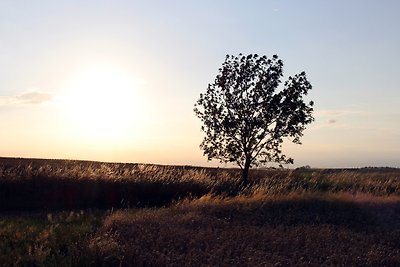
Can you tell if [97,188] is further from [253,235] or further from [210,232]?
[253,235]

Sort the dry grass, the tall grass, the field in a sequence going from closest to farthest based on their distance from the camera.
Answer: the field
the dry grass
the tall grass

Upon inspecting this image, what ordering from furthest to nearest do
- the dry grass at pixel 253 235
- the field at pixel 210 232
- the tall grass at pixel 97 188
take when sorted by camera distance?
the tall grass at pixel 97 188 → the dry grass at pixel 253 235 → the field at pixel 210 232

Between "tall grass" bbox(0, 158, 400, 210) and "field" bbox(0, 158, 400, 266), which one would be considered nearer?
"field" bbox(0, 158, 400, 266)

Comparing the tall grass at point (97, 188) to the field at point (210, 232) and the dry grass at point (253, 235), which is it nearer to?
the field at point (210, 232)

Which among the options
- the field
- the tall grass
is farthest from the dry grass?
the tall grass

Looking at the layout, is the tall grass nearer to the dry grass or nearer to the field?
the field

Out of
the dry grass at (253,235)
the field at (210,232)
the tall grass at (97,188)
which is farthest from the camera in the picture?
the tall grass at (97,188)

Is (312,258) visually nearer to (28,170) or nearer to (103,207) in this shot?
(103,207)

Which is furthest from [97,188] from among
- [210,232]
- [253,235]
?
[253,235]

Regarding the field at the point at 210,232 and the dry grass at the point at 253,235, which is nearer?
the field at the point at 210,232

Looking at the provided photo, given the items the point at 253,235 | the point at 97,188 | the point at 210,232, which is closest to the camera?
the point at 210,232

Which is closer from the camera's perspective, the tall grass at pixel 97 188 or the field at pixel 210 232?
the field at pixel 210 232

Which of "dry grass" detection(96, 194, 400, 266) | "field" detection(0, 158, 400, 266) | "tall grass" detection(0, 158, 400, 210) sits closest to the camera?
"field" detection(0, 158, 400, 266)

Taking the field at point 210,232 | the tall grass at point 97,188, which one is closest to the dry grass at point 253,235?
the field at point 210,232
